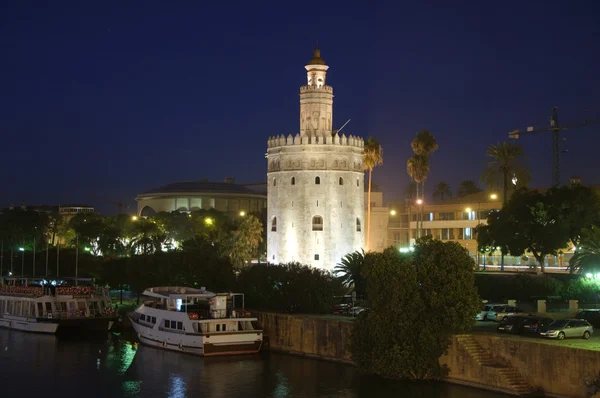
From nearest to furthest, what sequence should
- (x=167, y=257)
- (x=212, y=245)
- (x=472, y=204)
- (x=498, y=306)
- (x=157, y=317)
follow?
(x=498, y=306), (x=157, y=317), (x=167, y=257), (x=212, y=245), (x=472, y=204)

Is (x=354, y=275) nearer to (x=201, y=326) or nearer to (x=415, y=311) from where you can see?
(x=201, y=326)

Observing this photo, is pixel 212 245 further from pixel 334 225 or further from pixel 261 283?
pixel 261 283

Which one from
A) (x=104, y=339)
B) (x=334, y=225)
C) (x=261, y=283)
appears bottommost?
(x=104, y=339)

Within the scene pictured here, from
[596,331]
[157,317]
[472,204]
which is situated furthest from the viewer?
[472,204]

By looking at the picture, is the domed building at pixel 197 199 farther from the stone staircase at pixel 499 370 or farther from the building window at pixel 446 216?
the stone staircase at pixel 499 370

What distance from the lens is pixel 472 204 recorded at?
339ft

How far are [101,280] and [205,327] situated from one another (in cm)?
3080

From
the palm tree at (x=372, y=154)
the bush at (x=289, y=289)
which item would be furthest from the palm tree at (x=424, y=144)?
the bush at (x=289, y=289)

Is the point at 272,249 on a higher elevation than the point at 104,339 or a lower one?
higher

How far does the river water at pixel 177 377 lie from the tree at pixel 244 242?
31837 mm

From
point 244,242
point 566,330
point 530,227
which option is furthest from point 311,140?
point 566,330

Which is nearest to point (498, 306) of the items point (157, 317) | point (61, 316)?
point (157, 317)

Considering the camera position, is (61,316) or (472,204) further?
(472,204)

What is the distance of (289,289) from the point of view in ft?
181
